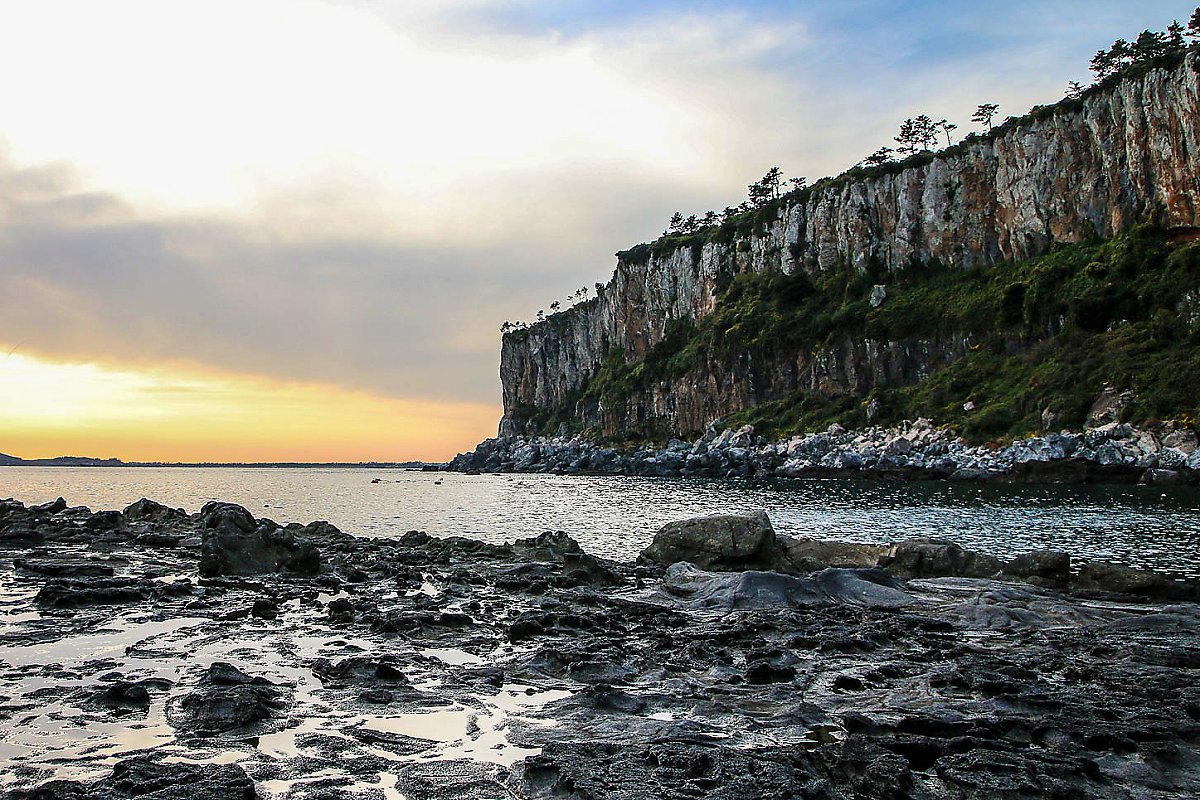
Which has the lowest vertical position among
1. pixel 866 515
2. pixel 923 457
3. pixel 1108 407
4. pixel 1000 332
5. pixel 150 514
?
pixel 866 515

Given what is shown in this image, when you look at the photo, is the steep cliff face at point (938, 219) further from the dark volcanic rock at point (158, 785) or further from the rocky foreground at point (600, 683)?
the dark volcanic rock at point (158, 785)

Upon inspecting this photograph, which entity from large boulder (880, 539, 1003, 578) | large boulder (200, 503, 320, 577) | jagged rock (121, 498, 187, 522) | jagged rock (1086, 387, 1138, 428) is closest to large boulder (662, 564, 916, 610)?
large boulder (880, 539, 1003, 578)

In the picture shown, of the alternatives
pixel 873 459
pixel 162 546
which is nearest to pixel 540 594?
pixel 162 546

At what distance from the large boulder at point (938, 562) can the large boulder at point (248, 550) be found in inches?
712

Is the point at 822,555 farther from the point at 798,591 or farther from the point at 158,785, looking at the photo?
the point at 158,785

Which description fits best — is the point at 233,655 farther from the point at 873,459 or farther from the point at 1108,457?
the point at 873,459

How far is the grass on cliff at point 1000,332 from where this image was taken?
8912cm

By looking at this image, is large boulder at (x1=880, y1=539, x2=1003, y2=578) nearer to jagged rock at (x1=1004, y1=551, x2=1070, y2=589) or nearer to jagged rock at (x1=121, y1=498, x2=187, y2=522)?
jagged rock at (x1=1004, y1=551, x2=1070, y2=589)

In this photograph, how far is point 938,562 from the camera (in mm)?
25609

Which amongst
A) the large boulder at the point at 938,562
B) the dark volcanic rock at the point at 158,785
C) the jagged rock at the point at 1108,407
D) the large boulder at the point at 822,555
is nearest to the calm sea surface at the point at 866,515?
the large boulder at the point at 938,562

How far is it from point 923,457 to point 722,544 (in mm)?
76945

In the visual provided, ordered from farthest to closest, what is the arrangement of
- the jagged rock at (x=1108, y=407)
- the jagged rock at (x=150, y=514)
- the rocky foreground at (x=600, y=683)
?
the jagged rock at (x=1108, y=407) < the jagged rock at (x=150, y=514) < the rocky foreground at (x=600, y=683)

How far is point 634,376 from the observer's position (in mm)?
191625

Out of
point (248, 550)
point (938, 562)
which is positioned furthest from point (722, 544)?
point (248, 550)
